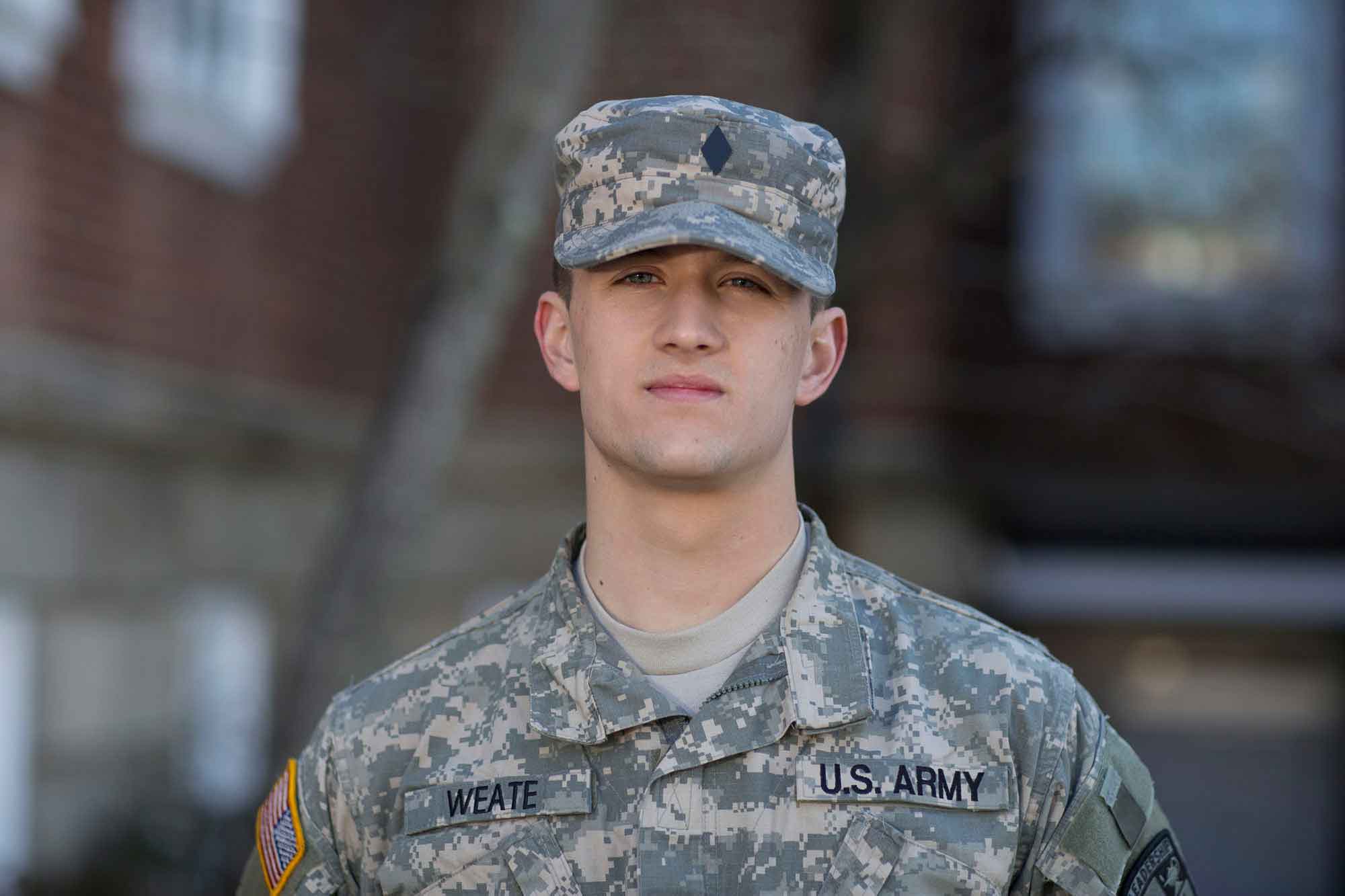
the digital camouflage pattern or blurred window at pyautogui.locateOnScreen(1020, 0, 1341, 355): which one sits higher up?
blurred window at pyautogui.locateOnScreen(1020, 0, 1341, 355)

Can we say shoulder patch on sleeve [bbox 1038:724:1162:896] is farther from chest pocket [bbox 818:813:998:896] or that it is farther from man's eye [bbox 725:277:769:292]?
man's eye [bbox 725:277:769:292]

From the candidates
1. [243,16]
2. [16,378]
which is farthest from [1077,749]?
[243,16]

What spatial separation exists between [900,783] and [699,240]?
83cm

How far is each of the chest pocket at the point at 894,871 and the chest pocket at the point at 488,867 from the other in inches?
14.9

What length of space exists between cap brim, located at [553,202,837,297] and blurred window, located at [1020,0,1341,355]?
6305 mm

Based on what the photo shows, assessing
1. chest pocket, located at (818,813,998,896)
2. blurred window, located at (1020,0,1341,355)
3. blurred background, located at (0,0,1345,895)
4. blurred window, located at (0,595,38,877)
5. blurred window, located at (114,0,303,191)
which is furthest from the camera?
blurred window, located at (1020,0,1341,355)

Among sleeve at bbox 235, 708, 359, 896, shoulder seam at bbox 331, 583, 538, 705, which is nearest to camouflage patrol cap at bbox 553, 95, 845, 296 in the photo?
shoulder seam at bbox 331, 583, 538, 705

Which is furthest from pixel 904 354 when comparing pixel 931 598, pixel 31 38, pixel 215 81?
pixel 931 598

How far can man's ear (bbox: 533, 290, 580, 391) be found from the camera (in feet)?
8.34

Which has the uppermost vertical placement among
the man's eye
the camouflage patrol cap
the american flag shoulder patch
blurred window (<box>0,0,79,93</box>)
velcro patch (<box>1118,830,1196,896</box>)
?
blurred window (<box>0,0,79,93</box>)

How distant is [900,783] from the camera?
7.53 feet

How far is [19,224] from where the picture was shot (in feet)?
17.0

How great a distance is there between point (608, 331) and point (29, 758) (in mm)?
3792

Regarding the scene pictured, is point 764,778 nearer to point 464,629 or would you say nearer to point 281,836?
point 464,629
